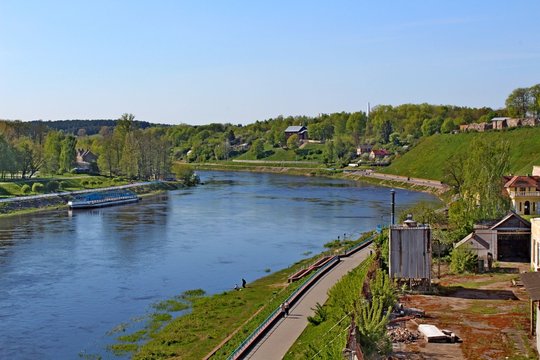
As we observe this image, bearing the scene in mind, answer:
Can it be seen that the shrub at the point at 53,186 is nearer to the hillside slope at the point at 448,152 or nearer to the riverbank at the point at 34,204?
the riverbank at the point at 34,204

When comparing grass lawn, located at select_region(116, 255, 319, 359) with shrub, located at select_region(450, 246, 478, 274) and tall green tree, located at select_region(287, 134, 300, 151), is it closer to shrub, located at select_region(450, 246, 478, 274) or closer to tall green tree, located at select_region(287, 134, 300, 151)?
shrub, located at select_region(450, 246, 478, 274)

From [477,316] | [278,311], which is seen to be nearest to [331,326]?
[278,311]

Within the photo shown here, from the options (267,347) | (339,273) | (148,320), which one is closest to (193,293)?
(148,320)

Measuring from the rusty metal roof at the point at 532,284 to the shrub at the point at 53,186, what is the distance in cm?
7419

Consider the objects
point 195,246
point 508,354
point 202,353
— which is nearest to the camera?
point 508,354

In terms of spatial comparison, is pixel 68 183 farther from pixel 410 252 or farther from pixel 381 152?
pixel 381 152

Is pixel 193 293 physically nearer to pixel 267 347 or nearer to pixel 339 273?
pixel 339 273

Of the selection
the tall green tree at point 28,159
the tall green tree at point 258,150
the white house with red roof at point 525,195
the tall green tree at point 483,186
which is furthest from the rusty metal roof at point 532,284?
the tall green tree at point 258,150

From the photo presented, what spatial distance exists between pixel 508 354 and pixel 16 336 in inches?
790

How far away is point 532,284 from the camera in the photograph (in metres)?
24.6

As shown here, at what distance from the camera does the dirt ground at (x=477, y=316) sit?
23.2m

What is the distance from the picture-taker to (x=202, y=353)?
25266mm

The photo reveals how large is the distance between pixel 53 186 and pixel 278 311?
229 ft

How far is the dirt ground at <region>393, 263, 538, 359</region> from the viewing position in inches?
914
